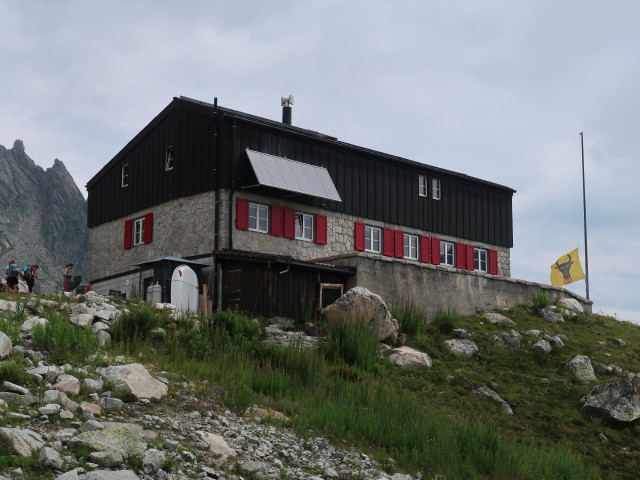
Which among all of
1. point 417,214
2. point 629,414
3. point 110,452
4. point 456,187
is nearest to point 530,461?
point 629,414

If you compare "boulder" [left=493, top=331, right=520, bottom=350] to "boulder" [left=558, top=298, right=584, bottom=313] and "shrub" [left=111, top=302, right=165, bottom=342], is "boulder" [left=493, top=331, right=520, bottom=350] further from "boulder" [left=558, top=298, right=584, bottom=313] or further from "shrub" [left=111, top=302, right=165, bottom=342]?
"shrub" [left=111, top=302, right=165, bottom=342]

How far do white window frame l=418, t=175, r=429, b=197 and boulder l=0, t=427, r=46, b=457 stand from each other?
94.0 feet

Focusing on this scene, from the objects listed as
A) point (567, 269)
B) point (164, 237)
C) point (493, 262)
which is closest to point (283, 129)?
point (164, 237)

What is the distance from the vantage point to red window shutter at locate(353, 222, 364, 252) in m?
36.1

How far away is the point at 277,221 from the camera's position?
33344mm

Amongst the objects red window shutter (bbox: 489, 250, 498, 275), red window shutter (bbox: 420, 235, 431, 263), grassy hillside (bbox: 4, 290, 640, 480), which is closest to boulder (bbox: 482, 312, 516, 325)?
grassy hillside (bbox: 4, 290, 640, 480)

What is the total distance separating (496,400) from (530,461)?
198 inches

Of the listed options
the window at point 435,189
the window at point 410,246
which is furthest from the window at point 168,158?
the window at point 435,189

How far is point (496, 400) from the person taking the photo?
22438mm

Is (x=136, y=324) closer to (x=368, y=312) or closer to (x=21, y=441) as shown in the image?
(x=368, y=312)

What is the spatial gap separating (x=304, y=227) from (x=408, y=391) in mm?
13979

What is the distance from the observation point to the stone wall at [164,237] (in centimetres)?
3275

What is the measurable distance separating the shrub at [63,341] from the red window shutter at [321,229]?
16.9 metres

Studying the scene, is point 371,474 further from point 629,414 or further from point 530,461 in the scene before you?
point 629,414
